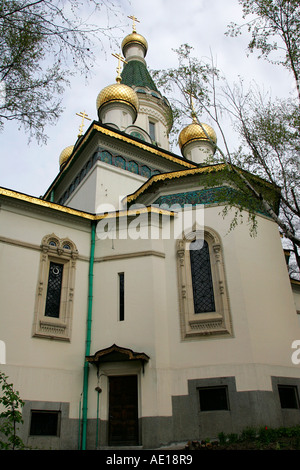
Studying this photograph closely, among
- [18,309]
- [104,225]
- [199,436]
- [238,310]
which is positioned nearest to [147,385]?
[199,436]

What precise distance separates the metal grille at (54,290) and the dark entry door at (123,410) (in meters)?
2.07

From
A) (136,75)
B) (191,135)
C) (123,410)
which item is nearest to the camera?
(123,410)

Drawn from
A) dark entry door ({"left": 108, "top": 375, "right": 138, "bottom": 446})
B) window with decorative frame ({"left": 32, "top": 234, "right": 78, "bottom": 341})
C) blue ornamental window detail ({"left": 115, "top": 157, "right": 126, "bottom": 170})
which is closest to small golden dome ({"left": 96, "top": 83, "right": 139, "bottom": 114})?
blue ornamental window detail ({"left": 115, "top": 157, "right": 126, "bottom": 170})

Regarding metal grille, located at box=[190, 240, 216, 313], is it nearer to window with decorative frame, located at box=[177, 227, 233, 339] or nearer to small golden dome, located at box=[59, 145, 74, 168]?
window with decorative frame, located at box=[177, 227, 233, 339]

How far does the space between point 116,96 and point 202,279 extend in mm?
9191

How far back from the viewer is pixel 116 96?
1527cm

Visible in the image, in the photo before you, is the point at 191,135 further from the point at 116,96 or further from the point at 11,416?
the point at 11,416

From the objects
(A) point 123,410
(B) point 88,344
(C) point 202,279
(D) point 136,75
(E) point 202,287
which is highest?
(D) point 136,75

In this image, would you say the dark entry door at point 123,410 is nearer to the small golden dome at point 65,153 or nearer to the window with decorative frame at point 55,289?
the window with decorative frame at point 55,289

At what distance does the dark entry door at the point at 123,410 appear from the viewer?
8.03 m

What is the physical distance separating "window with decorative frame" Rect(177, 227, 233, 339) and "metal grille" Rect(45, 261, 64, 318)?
2.97 meters

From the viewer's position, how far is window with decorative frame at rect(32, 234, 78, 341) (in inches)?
341

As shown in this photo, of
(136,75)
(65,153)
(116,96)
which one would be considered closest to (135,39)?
(136,75)

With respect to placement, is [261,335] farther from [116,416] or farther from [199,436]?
[116,416]
